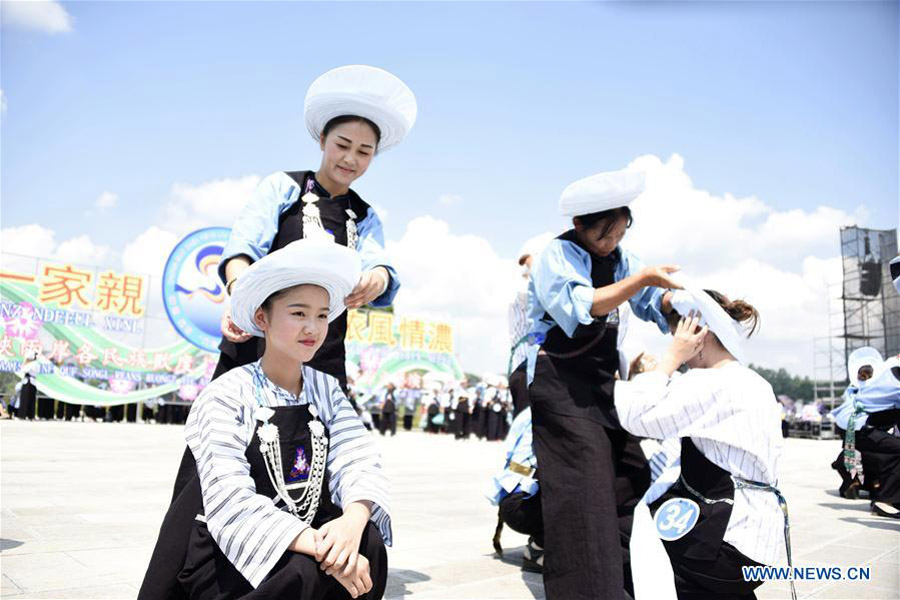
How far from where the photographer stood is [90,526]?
4.20m

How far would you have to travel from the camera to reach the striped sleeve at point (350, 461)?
2.01 metres

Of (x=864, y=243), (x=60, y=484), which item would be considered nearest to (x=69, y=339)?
(x=60, y=484)

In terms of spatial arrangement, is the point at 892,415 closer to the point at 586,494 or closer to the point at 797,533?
the point at 797,533

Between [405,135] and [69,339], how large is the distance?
55.9ft

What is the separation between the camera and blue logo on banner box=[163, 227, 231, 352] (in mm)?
17562

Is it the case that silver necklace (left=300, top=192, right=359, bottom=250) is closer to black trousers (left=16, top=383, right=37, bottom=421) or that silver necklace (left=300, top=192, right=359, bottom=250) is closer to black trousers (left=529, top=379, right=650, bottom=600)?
black trousers (left=529, top=379, right=650, bottom=600)

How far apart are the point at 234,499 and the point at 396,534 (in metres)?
2.94

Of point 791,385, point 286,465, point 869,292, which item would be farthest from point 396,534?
point 791,385

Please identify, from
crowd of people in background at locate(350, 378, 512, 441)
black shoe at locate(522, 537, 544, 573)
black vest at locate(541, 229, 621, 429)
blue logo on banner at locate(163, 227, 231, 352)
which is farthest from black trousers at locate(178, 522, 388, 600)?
crowd of people in background at locate(350, 378, 512, 441)

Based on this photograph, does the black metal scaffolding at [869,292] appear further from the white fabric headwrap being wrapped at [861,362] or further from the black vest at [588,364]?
the black vest at [588,364]

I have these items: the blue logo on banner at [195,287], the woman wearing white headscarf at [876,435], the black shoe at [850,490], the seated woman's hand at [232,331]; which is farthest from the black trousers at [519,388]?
the blue logo on banner at [195,287]

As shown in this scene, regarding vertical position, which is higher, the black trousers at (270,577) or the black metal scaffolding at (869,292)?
the black metal scaffolding at (869,292)

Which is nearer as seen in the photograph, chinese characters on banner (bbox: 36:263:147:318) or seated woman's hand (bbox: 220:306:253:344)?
seated woman's hand (bbox: 220:306:253:344)

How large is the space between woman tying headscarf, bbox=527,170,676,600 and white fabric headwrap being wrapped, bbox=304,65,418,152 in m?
0.83
